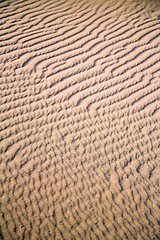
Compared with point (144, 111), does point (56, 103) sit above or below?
above

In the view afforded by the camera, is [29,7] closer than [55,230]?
No

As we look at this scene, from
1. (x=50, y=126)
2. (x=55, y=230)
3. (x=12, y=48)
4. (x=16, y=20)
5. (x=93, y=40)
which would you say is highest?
(x=16, y=20)

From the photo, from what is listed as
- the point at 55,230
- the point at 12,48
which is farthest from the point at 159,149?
the point at 12,48

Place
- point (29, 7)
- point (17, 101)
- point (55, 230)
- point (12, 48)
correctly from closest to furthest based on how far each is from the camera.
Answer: point (55, 230) < point (17, 101) < point (12, 48) < point (29, 7)

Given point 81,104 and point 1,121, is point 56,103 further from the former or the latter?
point 1,121

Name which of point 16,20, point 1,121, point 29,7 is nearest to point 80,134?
point 1,121

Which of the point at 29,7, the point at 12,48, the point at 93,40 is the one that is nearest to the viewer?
the point at 12,48
